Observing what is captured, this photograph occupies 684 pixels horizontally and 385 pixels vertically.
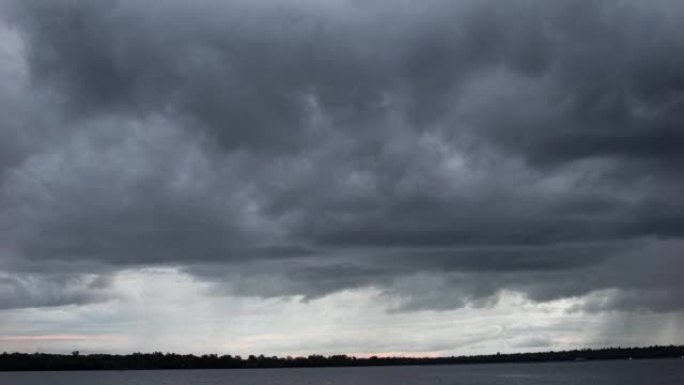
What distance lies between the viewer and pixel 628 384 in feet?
629

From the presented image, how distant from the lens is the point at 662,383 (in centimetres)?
19100

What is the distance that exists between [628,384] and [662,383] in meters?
7.41
